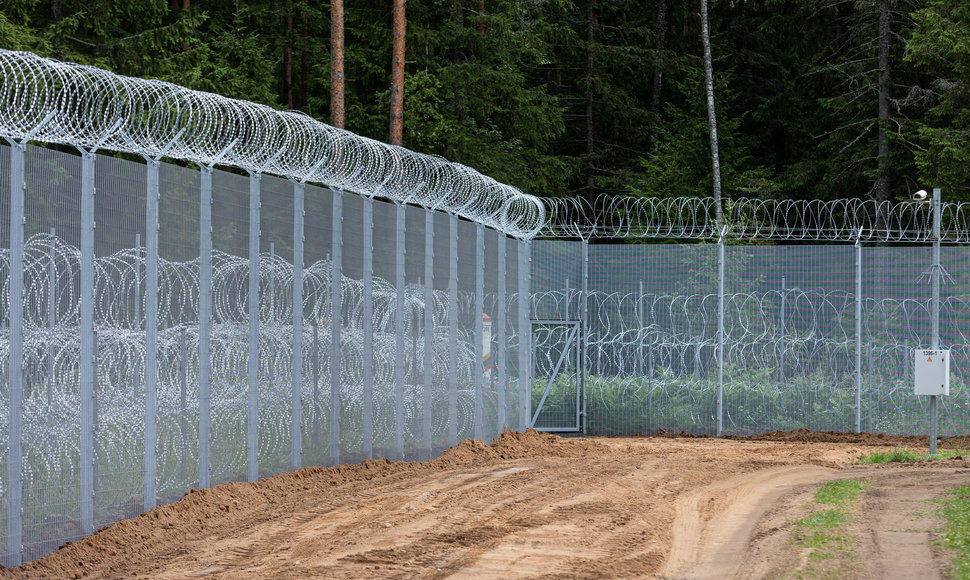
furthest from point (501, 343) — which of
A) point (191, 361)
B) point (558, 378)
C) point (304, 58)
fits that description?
point (304, 58)

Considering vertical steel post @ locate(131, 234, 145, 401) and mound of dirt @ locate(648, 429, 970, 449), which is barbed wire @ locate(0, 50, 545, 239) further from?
mound of dirt @ locate(648, 429, 970, 449)

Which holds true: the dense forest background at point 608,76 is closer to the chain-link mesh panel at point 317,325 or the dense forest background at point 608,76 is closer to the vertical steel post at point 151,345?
the chain-link mesh panel at point 317,325

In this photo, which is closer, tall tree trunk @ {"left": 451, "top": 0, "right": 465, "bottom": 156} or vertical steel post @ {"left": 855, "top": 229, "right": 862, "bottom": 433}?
vertical steel post @ {"left": 855, "top": 229, "right": 862, "bottom": 433}

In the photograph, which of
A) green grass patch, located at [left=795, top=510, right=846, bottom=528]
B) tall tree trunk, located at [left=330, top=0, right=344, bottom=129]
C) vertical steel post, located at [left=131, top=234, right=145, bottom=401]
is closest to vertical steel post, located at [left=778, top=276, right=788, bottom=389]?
green grass patch, located at [left=795, top=510, right=846, bottom=528]

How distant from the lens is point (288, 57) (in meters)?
27.5

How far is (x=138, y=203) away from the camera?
287 inches

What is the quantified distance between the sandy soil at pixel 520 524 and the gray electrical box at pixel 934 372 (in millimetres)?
828

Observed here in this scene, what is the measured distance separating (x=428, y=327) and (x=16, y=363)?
5527mm

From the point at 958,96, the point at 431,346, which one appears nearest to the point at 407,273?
the point at 431,346

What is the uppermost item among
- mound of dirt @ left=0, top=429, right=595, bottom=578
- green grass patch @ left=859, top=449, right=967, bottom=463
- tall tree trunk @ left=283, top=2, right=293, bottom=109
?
tall tree trunk @ left=283, top=2, right=293, bottom=109

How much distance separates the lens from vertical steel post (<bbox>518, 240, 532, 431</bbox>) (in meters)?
13.9

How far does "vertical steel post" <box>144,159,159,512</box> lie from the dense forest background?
35.5 feet

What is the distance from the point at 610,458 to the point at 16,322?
7.25m

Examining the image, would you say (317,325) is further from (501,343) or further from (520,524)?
(501,343)
